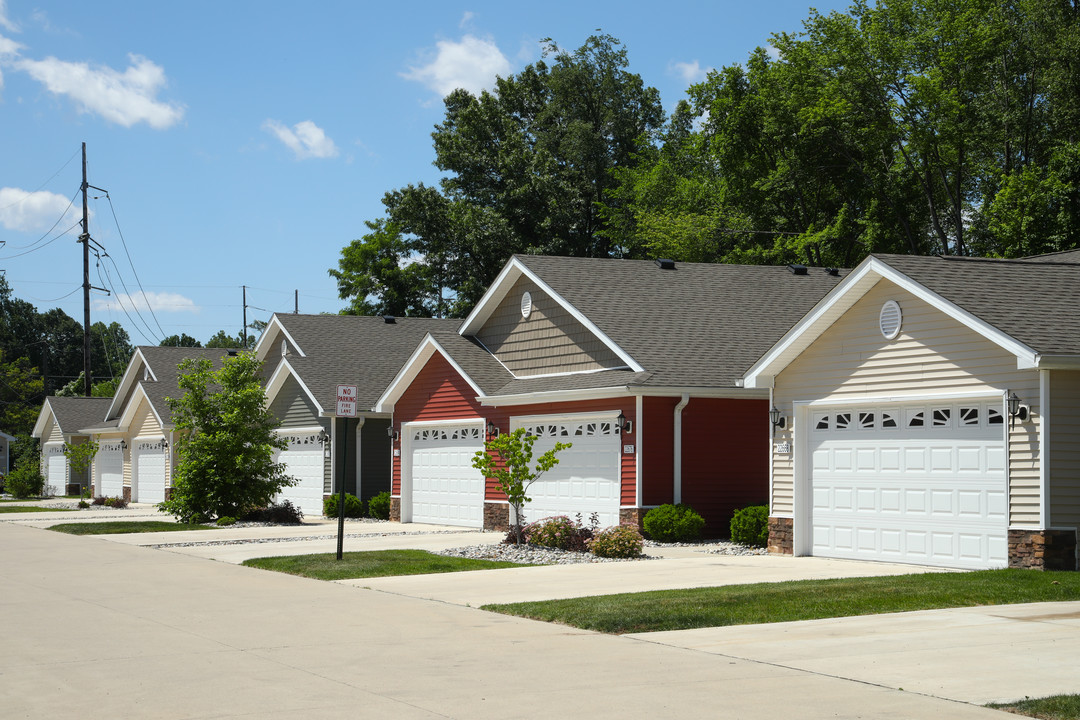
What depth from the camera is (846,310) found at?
1839 centimetres

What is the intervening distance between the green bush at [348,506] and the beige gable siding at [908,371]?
48.1 ft

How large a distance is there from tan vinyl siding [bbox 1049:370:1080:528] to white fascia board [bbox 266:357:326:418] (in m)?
21.1

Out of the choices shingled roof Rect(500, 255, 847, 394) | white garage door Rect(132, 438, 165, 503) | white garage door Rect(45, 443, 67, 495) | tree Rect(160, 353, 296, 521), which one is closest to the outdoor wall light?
shingled roof Rect(500, 255, 847, 394)

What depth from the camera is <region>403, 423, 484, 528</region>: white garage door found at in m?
27.0

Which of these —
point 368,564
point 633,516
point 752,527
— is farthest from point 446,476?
point 368,564

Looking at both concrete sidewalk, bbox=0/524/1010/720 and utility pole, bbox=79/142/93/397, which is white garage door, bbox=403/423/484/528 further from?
utility pole, bbox=79/142/93/397

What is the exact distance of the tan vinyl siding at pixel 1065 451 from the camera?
15.4 metres

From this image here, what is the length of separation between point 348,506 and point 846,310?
1712 cm

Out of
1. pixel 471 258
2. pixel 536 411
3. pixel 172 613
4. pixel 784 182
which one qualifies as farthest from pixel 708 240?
pixel 172 613

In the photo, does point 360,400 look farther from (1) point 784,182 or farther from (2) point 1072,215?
(2) point 1072,215

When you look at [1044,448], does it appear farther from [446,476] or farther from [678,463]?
[446,476]

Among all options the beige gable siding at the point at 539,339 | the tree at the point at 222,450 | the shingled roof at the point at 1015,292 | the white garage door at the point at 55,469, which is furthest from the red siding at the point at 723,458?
Answer: the white garage door at the point at 55,469

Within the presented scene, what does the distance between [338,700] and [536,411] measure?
54.9 feet

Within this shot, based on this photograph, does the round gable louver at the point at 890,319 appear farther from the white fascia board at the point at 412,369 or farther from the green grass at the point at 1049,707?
the white fascia board at the point at 412,369
